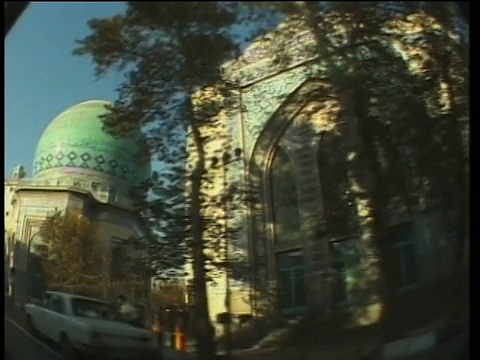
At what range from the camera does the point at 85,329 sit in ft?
4.72

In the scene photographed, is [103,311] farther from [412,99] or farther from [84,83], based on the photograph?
[412,99]

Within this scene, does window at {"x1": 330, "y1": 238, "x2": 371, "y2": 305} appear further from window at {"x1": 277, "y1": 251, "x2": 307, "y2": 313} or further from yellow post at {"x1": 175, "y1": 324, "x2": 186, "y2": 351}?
yellow post at {"x1": 175, "y1": 324, "x2": 186, "y2": 351}

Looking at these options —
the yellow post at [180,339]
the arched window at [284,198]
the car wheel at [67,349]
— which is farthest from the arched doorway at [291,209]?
the car wheel at [67,349]

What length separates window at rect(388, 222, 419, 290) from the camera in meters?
1.45

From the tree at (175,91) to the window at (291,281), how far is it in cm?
10

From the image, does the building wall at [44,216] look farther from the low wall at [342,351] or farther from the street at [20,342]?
the low wall at [342,351]

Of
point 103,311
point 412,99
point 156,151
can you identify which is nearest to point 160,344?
point 103,311

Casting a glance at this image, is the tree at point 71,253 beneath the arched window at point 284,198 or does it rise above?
beneath

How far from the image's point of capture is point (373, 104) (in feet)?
4.74

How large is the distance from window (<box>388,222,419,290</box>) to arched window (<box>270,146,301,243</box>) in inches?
5.4

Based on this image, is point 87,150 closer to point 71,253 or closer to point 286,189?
point 71,253

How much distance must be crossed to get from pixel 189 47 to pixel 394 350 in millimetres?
504

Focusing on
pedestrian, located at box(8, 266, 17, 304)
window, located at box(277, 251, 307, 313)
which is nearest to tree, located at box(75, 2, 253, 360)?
window, located at box(277, 251, 307, 313)

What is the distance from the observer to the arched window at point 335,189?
1.44 metres
